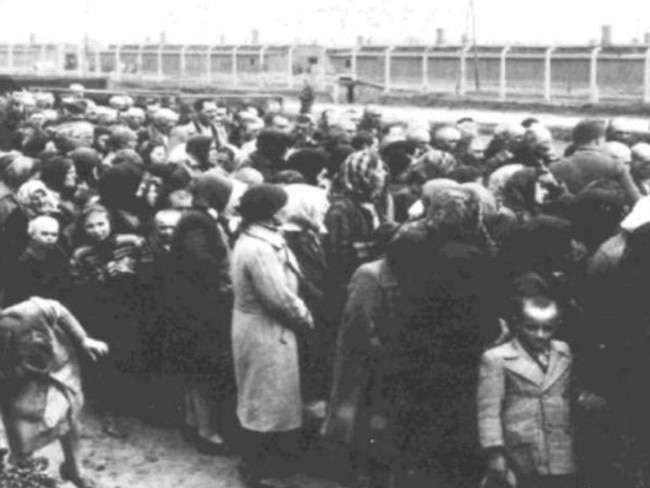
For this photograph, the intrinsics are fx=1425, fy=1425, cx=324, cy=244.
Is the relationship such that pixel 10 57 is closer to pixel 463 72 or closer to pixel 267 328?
pixel 463 72

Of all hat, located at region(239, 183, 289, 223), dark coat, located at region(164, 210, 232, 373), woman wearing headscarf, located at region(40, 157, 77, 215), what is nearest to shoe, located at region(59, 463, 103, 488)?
dark coat, located at region(164, 210, 232, 373)

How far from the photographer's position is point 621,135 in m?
12.5

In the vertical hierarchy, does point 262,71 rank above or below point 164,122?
below

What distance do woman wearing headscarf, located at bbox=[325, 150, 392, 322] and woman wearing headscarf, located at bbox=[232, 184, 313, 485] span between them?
0.91 ft

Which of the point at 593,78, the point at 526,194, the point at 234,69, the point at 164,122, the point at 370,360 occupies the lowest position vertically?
the point at 234,69

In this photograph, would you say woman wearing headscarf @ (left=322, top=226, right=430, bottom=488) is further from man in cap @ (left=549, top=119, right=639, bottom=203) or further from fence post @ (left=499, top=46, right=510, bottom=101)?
fence post @ (left=499, top=46, right=510, bottom=101)

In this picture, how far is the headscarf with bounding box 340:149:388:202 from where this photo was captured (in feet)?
27.3

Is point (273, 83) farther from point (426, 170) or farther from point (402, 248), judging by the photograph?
point (402, 248)

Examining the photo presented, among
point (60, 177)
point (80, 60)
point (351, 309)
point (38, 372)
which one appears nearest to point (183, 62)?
point (80, 60)

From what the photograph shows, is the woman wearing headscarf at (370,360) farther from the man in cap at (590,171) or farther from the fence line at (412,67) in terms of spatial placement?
the fence line at (412,67)

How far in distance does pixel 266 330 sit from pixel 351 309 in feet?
2.61

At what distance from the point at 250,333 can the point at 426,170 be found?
8.69 ft

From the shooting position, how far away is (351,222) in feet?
27.1

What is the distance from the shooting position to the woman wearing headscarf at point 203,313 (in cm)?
884
